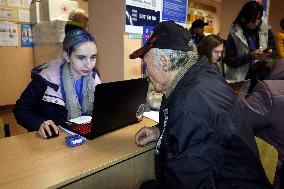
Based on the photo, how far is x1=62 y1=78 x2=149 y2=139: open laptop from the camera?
1.22 m

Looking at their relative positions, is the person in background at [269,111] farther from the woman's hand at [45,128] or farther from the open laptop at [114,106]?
the woman's hand at [45,128]

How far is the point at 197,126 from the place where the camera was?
0.87 m

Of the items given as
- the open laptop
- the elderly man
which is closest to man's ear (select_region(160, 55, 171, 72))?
the elderly man

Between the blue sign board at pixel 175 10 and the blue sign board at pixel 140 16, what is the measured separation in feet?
0.41

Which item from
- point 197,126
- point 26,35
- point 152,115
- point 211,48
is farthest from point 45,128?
point 26,35

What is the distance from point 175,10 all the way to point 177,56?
2039 millimetres

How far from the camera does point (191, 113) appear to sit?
878mm

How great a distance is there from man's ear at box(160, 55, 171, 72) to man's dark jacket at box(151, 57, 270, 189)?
105mm

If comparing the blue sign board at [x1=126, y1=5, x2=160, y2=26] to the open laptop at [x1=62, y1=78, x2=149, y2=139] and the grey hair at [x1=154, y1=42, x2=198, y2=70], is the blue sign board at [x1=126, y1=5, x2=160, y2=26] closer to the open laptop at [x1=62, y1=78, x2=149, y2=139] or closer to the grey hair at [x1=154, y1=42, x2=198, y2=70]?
the open laptop at [x1=62, y1=78, x2=149, y2=139]

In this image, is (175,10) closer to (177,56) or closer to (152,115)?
A: (152,115)

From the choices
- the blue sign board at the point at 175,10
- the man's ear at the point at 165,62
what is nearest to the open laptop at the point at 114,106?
the man's ear at the point at 165,62

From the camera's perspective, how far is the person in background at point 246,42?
2986 millimetres

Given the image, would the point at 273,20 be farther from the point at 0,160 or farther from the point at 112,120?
the point at 0,160

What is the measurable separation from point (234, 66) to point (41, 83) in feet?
7.57
